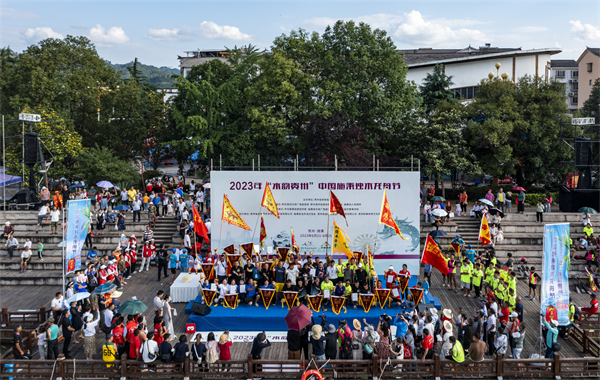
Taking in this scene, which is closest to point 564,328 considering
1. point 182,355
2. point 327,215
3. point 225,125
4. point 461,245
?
point 461,245

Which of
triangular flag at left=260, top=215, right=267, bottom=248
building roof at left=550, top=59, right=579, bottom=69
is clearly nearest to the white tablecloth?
triangular flag at left=260, top=215, right=267, bottom=248

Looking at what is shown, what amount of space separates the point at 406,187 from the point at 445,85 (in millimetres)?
20499

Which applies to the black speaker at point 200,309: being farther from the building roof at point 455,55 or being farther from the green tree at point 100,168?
the building roof at point 455,55

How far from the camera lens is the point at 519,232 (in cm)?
2472

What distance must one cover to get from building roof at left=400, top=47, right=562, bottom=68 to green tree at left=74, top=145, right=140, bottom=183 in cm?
2658

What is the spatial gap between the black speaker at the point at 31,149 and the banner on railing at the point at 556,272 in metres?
25.6

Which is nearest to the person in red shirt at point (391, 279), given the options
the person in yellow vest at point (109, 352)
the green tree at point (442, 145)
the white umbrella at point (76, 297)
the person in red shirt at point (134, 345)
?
the person in red shirt at point (134, 345)

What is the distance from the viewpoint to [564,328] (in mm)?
15109

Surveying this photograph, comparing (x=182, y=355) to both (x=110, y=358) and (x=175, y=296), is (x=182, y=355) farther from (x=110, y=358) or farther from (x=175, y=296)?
(x=175, y=296)

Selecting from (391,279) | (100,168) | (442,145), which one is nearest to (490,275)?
(391,279)

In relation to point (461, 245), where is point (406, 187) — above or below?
above

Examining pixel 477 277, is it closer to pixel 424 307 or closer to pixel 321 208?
pixel 424 307

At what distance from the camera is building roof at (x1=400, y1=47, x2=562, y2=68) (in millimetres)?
45125

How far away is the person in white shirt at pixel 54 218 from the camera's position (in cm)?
2300
